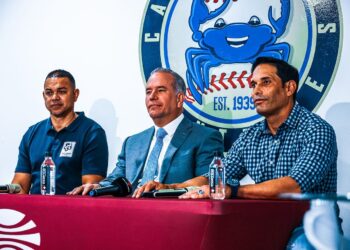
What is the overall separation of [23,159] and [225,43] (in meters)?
1.47

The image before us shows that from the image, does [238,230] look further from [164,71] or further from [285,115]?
[164,71]

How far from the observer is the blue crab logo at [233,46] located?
3283 millimetres

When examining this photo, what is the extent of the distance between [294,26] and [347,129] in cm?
65

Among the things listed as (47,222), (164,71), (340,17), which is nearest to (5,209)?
(47,222)

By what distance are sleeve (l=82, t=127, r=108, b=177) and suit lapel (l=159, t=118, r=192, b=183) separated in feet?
2.15

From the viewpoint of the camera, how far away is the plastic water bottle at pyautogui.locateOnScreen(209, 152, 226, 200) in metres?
2.21

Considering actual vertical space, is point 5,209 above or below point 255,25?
below

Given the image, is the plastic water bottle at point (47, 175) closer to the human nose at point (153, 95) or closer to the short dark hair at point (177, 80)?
the human nose at point (153, 95)

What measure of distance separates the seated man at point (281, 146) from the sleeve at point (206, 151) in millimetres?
91

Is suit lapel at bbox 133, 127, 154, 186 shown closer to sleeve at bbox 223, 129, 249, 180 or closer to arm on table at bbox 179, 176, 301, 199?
sleeve at bbox 223, 129, 249, 180

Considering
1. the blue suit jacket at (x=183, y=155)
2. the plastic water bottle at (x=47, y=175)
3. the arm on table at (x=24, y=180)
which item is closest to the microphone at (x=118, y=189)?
the blue suit jacket at (x=183, y=155)

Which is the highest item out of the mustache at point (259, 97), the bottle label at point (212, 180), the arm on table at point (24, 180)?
the mustache at point (259, 97)

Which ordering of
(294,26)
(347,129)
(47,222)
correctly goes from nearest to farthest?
1. (47,222)
2. (347,129)
3. (294,26)

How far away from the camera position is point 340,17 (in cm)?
323
